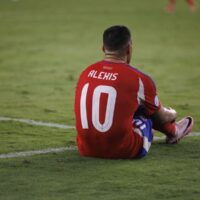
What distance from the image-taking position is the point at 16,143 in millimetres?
8984

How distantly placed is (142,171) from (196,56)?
347 inches

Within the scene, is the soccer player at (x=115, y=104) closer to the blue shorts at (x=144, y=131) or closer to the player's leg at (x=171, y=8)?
the blue shorts at (x=144, y=131)

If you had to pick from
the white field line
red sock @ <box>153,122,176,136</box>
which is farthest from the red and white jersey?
the white field line

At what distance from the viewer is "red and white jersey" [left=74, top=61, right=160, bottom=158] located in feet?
26.3

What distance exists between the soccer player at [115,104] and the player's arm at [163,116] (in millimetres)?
192

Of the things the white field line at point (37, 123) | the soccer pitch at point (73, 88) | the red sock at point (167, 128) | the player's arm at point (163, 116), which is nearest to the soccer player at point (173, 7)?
the soccer pitch at point (73, 88)

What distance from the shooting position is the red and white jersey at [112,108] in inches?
315

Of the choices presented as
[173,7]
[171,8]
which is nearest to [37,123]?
[171,8]

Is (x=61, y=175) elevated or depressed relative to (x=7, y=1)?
elevated

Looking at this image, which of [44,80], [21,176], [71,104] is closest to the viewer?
[21,176]

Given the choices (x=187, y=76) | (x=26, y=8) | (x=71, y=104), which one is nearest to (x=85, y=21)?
(x=26, y=8)

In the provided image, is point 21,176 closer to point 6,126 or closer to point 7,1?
point 6,126

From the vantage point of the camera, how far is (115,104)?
8.03m

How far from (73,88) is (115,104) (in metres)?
4.91
